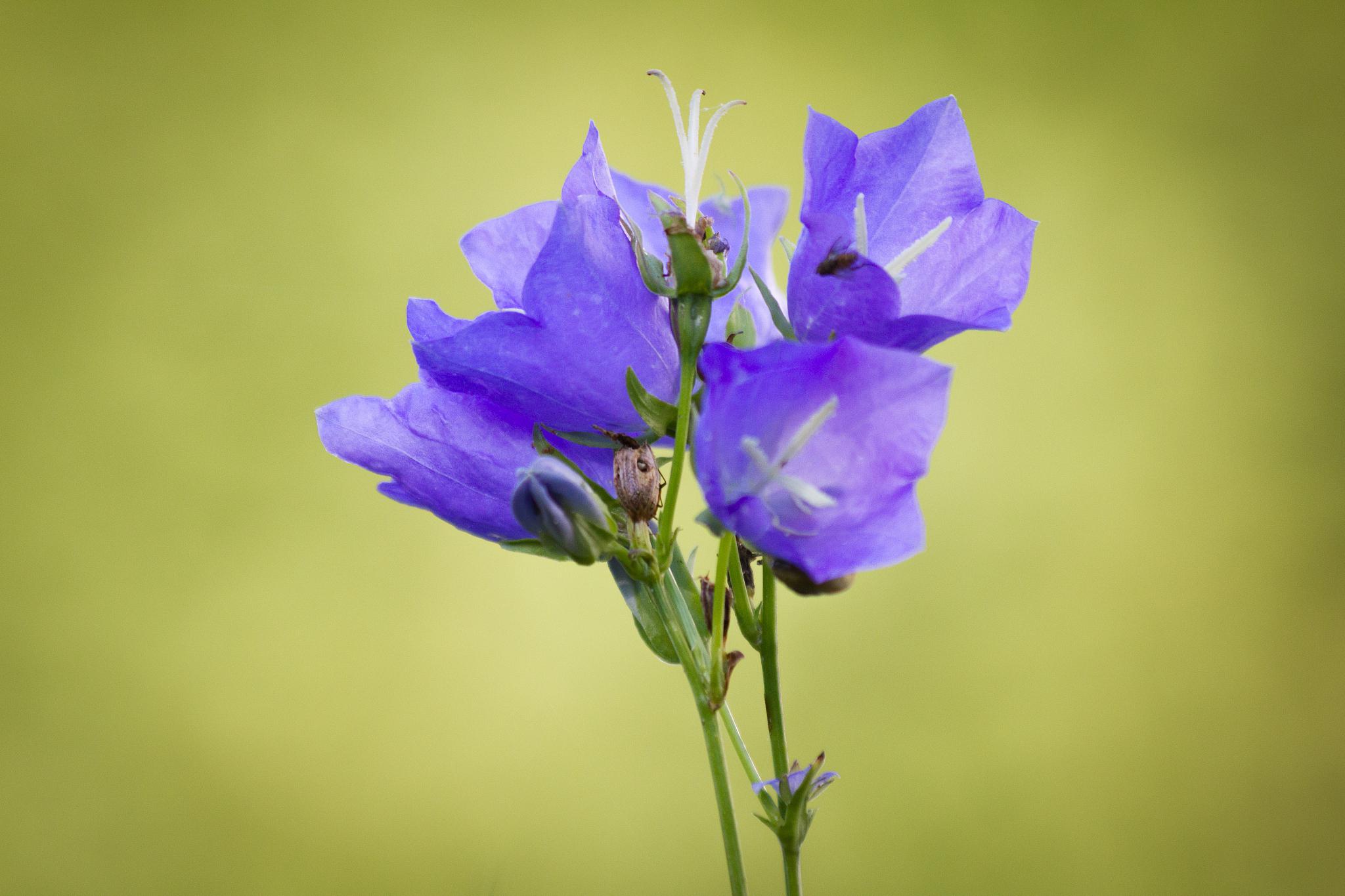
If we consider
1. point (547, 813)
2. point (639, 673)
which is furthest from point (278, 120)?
point (547, 813)

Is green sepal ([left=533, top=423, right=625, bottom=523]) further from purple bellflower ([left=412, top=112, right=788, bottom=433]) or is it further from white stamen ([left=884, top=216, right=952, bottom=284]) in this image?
white stamen ([left=884, top=216, right=952, bottom=284])

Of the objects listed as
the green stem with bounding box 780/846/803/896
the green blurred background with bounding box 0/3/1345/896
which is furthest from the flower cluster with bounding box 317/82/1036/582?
the green blurred background with bounding box 0/3/1345/896

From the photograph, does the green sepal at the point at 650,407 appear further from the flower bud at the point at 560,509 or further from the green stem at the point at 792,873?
the green stem at the point at 792,873

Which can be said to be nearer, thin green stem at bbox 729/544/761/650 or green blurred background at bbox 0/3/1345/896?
thin green stem at bbox 729/544/761/650

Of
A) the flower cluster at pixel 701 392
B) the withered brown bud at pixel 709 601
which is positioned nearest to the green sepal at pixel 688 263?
the flower cluster at pixel 701 392

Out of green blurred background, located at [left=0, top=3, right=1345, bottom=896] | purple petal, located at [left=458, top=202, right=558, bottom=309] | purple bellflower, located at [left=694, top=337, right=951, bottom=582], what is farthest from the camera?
green blurred background, located at [left=0, top=3, right=1345, bottom=896]

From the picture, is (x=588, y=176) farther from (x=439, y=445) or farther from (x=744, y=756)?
(x=744, y=756)

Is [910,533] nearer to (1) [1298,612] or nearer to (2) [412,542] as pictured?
(2) [412,542]
